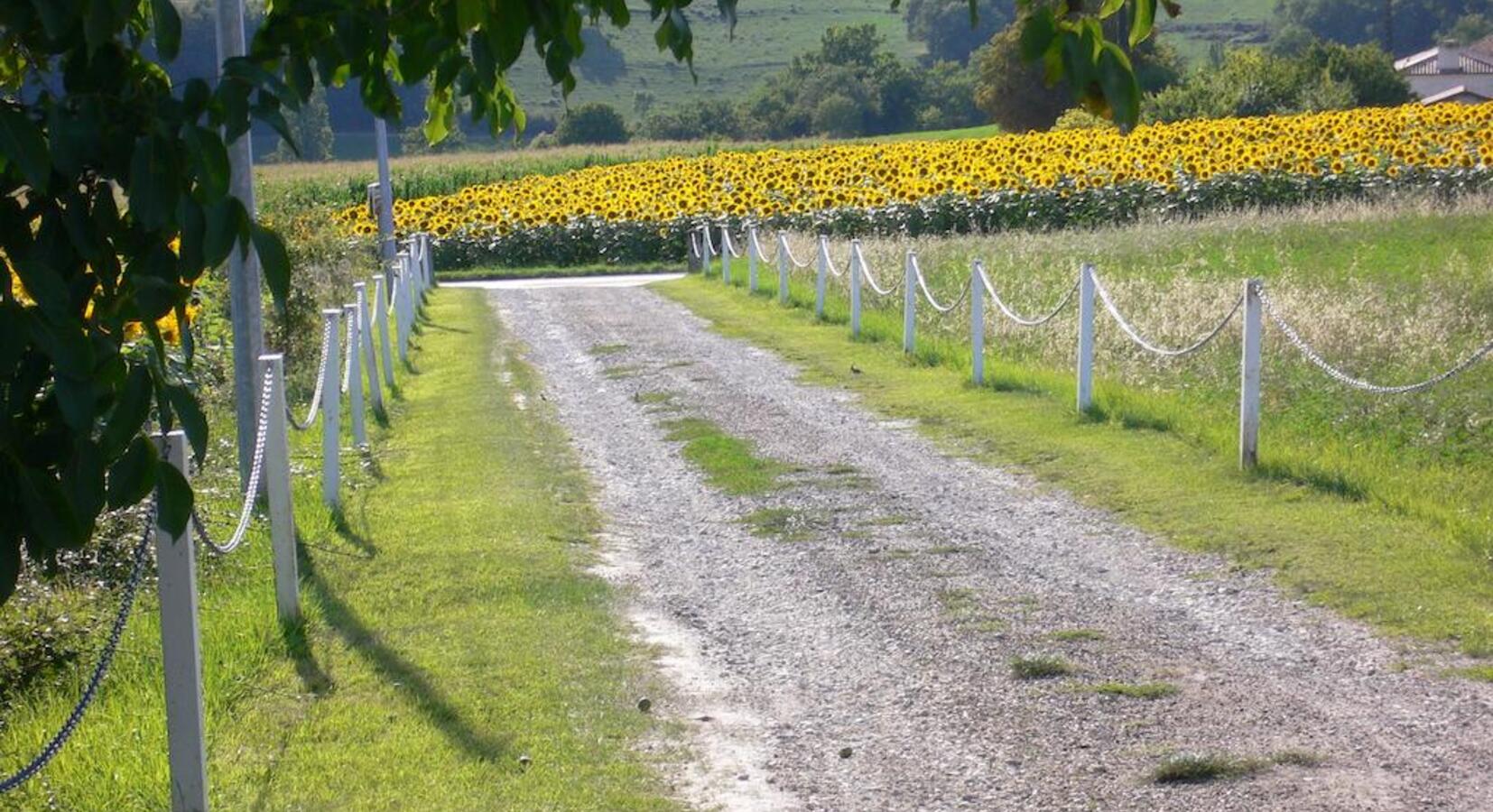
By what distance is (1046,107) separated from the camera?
68500 mm

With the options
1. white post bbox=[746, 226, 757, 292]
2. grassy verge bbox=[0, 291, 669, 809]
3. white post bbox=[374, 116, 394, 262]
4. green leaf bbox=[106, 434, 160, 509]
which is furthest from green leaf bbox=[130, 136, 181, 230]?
white post bbox=[374, 116, 394, 262]

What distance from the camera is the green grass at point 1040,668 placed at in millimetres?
7035

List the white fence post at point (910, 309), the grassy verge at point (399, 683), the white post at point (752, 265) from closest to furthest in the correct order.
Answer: the grassy verge at point (399, 683) → the white fence post at point (910, 309) → the white post at point (752, 265)

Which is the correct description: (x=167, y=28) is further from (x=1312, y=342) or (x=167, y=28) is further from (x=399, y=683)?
(x=1312, y=342)

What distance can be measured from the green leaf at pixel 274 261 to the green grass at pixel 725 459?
27.3 ft

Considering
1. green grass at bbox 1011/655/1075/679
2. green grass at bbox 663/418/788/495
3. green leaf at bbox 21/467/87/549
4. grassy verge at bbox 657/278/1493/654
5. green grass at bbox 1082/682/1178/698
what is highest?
green leaf at bbox 21/467/87/549

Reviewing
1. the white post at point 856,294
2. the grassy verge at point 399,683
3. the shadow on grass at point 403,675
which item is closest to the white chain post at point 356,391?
the grassy verge at point 399,683

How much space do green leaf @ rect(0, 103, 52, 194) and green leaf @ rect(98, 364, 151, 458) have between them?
1.16ft

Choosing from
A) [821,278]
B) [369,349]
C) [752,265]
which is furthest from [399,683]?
[752,265]

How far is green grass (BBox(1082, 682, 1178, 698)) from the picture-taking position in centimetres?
670

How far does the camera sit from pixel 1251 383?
10914mm

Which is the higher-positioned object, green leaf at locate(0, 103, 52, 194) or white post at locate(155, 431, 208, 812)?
green leaf at locate(0, 103, 52, 194)

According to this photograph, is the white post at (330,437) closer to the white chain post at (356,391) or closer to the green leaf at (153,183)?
the white chain post at (356,391)

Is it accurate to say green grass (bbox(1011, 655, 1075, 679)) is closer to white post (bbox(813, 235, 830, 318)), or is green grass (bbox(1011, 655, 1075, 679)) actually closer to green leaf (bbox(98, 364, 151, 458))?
green leaf (bbox(98, 364, 151, 458))
